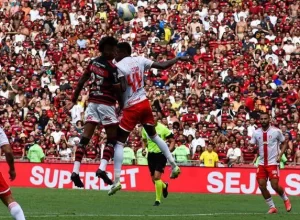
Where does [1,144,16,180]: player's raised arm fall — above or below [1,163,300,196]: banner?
above

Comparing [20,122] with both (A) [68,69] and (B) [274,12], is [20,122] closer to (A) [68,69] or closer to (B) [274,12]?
(A) [68,69]

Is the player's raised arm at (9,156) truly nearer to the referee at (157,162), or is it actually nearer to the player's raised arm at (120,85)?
the player's raised arm at (120,85)

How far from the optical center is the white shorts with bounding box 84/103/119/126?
20797 mm

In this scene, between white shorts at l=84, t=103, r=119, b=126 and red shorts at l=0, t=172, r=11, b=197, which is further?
white shorts at l=84, t=103, r=119, b=126

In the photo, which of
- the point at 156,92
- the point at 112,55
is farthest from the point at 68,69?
the point at 112,55

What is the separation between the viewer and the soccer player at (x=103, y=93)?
20.5 metres

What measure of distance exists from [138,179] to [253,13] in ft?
35.0

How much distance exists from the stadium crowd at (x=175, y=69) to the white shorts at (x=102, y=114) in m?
13.1

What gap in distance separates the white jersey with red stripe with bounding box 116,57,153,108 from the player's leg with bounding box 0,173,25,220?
18.0 feet

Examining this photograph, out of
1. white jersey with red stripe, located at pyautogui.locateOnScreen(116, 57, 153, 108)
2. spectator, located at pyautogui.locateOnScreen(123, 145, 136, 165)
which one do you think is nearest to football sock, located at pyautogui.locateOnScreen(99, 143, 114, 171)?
white jersey with red stripe, located at pyautogui.locateOnScreen(116, 57, 153, 108)

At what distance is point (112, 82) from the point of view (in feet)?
67.4

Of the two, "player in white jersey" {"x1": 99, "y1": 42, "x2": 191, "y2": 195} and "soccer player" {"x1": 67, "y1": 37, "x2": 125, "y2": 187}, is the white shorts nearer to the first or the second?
"soccer player" {"x1": 67, "y1": 37, "x2": 125, "y2": 187}

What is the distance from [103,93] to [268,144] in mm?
4731

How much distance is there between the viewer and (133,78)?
68.0ft
